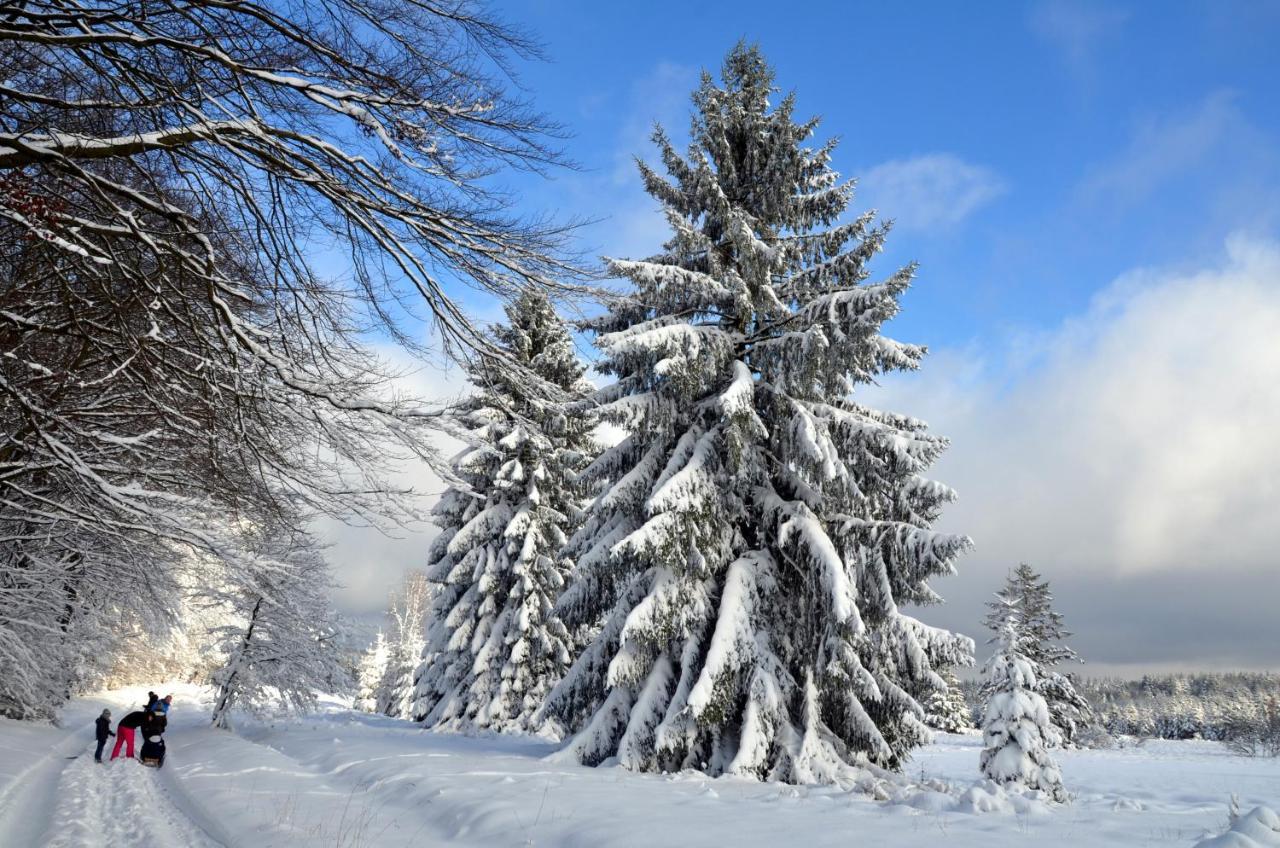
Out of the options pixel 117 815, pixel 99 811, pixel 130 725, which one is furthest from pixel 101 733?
pixel 117 815

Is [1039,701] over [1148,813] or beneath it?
over

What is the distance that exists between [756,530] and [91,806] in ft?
33.1

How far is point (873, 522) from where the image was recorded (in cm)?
1030

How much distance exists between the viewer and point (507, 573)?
21.1 meters

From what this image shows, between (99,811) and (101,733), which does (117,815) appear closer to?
(99,811)

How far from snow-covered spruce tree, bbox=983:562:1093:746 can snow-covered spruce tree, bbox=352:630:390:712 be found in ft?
165

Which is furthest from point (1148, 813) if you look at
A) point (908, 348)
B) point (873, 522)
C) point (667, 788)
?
point (908, 348)

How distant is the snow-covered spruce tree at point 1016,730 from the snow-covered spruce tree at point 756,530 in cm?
140

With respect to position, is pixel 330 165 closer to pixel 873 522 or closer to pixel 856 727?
pixel 873 522

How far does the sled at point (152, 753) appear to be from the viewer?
14.0 m

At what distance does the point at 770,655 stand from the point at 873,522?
2.54m

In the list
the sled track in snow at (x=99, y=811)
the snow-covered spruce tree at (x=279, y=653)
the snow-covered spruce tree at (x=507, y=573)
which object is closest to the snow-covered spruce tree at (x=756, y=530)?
the sled track in snow at (x=99, y=811)

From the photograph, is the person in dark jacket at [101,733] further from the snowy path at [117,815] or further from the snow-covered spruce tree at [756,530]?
the snow-covered spruce tree at [756,530]

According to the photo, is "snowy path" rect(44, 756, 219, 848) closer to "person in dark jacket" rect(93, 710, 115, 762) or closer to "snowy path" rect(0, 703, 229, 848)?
"snowy path" rect(0, 703, 229, 848)
